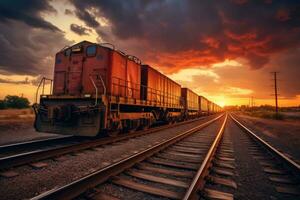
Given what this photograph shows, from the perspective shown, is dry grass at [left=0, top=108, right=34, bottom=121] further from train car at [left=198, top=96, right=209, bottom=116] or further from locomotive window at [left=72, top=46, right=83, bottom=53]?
train car at [left=198, top=96, right=209, bottom=116]

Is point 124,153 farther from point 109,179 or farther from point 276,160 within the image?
point 276,160

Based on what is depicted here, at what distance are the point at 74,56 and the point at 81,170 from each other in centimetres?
622

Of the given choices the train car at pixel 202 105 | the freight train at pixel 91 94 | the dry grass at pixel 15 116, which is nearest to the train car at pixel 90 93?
the freight train at pixel 91 94

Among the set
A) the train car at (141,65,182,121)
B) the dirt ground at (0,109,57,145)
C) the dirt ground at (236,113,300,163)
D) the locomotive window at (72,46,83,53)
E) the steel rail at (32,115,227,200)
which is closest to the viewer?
the steel rail at (32,115,227,200)

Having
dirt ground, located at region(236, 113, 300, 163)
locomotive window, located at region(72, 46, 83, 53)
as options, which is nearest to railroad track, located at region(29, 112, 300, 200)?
dirt ground, located at region(236, 113, 300, 163)

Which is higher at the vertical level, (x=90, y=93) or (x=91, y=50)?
(x=91, y=50)

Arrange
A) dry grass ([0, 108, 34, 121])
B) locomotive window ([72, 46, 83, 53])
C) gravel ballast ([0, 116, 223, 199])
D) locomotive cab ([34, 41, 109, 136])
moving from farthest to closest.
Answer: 1. dry grass ([0, 108, 34, 121])
2. locomotive window ([72, 46, 83, 53])
3. locomotive cab ([34, 41, 109, 136])
4. gravel ballast ([0, 116, 223, 199])

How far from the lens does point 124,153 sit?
564 centimetres

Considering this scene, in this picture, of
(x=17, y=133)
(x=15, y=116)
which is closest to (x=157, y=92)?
(x=17, y=133)

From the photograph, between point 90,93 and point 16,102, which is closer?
point 90,93

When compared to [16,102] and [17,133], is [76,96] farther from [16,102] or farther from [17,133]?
[16,102]

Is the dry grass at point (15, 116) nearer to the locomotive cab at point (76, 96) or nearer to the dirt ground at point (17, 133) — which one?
the dirt ground at point (17, 133)

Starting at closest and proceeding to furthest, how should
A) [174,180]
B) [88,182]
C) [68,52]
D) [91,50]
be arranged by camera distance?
[88,182], [174,180], [91,50], [68,52]

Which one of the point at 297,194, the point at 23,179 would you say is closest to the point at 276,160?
the point at 297,194
